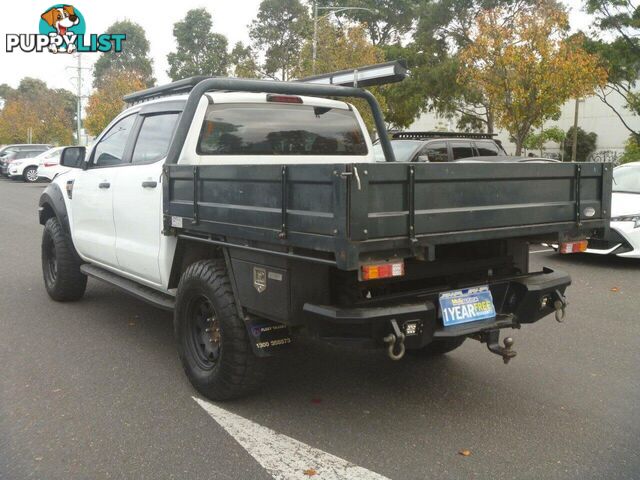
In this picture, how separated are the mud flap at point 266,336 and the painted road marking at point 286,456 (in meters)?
0.44

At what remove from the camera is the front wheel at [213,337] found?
389 cm

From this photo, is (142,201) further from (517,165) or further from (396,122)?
(396,122)

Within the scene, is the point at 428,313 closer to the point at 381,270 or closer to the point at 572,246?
the point at 381,270

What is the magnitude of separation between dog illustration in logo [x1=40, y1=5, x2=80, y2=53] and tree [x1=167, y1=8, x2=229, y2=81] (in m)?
29.3

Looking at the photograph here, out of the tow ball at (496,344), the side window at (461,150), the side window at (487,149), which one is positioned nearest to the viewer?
the tow ball at (496,344)

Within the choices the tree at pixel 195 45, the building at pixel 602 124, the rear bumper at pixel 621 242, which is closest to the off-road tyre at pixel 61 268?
the rear bumper at pixel 621 242

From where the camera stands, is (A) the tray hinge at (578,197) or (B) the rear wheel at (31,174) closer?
(A) the tray hinge at (578,197)

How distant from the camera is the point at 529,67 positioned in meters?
20.1

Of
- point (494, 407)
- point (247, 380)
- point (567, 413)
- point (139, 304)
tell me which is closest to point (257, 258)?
point (247, 380)

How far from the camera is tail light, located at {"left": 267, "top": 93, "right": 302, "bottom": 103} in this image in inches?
195

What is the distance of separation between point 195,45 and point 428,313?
67.0m

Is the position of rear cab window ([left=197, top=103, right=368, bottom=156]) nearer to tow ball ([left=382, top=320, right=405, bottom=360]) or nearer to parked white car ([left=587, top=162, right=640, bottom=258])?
tow ball ([left=382, top=320, right=405, bottom=360])

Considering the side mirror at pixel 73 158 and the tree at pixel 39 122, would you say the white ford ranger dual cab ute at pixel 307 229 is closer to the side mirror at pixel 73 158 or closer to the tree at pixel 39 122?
the side mirror at pixel 73 158

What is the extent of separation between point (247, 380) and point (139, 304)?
3.15 m
